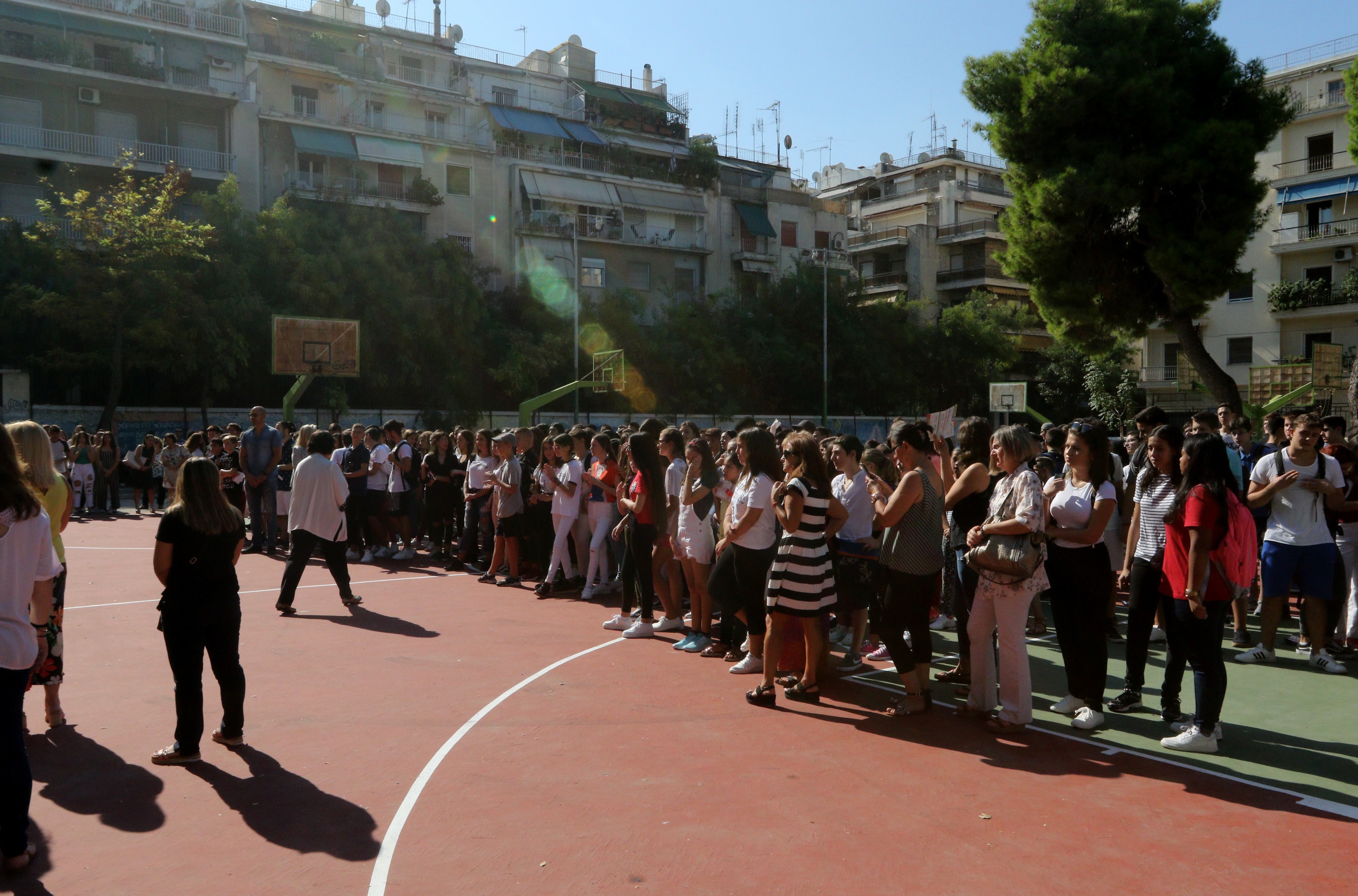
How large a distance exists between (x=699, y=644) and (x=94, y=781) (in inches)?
182

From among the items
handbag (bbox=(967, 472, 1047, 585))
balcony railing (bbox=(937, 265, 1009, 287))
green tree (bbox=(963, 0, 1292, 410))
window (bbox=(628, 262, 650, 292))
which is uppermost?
balcony railing (bbox=(937, 265, 1009, 287))

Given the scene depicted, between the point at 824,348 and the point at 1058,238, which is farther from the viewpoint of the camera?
the point at 824,348

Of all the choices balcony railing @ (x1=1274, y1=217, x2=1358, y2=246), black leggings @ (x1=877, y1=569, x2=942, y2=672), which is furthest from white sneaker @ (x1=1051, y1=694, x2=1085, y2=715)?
balcony railing @ (x1=1274, y1=217, x2=1358, y2=246)

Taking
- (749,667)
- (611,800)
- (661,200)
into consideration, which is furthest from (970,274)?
(611,800)

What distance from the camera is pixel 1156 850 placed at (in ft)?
14.1

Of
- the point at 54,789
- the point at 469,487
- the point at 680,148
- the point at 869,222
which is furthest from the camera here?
the point at 869,222

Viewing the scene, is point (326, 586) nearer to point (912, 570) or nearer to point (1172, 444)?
point (912, 570)

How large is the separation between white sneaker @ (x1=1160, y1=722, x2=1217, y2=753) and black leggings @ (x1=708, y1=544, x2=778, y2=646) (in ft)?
9.17

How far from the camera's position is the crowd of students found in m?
5.40

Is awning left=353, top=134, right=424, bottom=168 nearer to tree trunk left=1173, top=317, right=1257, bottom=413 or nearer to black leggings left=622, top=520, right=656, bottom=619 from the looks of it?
tree trunk left=1173, top=317, right=1257, bottom=413

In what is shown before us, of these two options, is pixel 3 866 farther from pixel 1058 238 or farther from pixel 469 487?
pixel 1058 238

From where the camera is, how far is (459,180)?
41906 millimetres

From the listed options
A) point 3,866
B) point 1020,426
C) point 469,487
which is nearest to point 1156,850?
point 1020,426

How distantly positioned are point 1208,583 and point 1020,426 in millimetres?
1382
